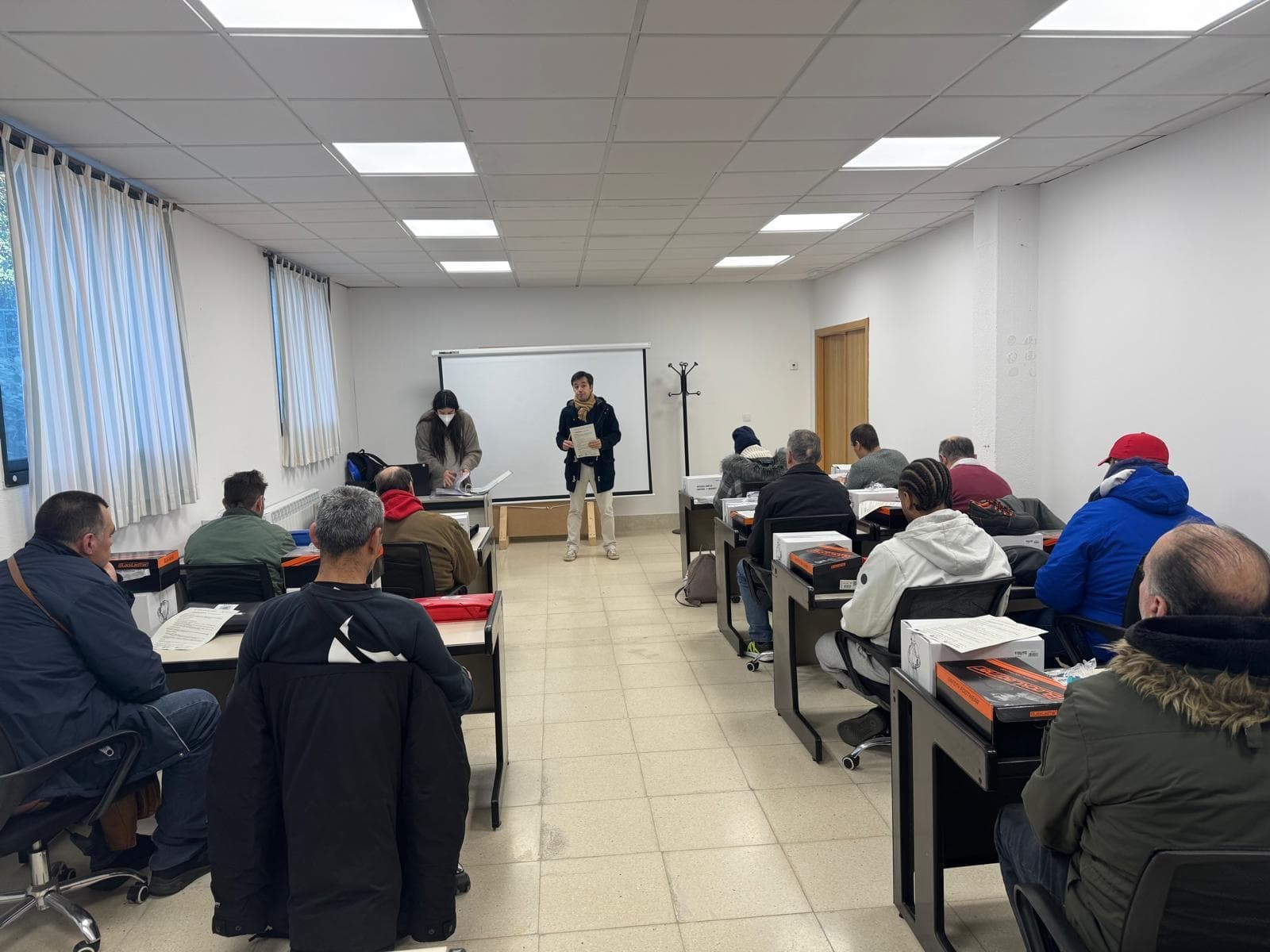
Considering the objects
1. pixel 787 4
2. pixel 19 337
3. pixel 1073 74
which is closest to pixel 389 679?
pixel 787 4

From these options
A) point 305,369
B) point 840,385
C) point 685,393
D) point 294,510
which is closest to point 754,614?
point 294,510

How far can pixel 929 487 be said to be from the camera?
288cm

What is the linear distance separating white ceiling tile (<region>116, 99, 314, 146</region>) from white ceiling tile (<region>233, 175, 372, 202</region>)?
2.04ft

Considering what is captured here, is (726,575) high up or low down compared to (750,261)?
down

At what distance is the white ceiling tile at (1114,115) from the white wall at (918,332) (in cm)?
202

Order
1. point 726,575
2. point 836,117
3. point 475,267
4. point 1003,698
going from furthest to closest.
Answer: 1. point 475,267
2. point 726,575
3. point 836,117
4. point 1003,698

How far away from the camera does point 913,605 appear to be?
2.75 meters

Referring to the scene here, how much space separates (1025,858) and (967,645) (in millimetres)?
482

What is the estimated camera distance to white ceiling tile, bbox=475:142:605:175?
3.69 meters

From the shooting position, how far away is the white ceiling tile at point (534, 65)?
8.49 feet

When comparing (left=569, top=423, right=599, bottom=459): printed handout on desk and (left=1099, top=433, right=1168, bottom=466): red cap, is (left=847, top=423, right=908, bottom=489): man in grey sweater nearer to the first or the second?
(left=1099, top=433, right=1168, bottom=466): red cap

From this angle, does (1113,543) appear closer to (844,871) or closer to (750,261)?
(844,871)

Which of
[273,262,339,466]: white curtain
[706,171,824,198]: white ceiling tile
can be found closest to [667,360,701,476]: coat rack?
[273,262,339,466]: white curtain

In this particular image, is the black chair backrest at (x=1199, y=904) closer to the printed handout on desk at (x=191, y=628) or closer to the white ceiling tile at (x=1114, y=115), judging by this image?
the printed handout on desk at (x=191, y=628)
